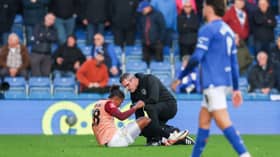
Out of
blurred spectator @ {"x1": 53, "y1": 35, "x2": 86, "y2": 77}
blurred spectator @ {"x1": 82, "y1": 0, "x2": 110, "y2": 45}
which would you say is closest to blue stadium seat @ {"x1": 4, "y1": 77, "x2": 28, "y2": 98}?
blurred spectator @ {"x1": 53, "y1": 35, "x2": 86, "y2": 77}

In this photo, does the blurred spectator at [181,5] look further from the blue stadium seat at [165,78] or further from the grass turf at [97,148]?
the grass turf at [97,148]

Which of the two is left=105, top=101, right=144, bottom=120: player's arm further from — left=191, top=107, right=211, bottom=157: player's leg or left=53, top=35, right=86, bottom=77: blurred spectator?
left=53, top=35, right=86, bottom=77: blurred spectator

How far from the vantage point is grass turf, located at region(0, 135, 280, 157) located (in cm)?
1280

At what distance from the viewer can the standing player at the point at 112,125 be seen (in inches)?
554

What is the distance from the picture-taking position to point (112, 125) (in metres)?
14.2

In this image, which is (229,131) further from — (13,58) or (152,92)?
(13,58)

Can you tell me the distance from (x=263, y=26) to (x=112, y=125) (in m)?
8.72

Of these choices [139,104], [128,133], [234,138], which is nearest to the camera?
[234,138]

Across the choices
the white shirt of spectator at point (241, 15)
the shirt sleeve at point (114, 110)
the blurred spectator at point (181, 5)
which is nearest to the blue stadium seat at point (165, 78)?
the blurred spectator at point (181, 5)

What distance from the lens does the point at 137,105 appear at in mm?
13836

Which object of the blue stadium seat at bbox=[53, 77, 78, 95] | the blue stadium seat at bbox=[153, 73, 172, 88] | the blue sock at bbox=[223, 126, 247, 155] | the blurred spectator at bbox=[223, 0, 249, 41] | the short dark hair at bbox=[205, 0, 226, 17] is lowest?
the blue stadium seat at bbox=[53, 77, 78, 95]

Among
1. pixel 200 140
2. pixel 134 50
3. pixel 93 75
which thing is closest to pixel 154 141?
pixel 200 140

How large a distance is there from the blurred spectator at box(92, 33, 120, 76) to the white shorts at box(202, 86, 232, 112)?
10432 mm

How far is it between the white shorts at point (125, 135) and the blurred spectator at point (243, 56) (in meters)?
7.57
